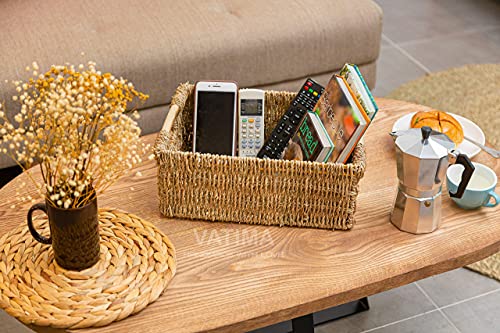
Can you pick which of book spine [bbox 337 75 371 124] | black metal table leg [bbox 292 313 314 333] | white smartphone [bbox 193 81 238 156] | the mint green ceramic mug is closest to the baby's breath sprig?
white smartphone [bbox 193 81 238 156]

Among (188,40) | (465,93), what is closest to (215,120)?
(188,40)

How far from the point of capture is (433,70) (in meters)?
2.97

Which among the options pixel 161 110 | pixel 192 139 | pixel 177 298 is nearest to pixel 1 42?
pixel 161 110

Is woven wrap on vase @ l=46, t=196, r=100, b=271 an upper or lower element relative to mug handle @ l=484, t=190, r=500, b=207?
upper

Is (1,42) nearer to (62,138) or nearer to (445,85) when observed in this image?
(62,138)

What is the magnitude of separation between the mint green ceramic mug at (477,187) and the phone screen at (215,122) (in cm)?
46

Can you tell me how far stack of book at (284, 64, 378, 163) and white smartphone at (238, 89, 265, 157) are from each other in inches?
4.9

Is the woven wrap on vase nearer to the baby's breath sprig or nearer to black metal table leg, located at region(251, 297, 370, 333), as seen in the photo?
the baby's breath sprig

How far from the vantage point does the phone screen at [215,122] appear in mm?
1468

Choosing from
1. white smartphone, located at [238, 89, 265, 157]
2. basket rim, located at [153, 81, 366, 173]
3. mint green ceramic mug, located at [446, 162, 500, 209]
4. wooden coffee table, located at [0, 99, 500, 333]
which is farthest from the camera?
white smartphone, located at [238, 89, 265, 157]

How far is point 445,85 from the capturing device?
2826 millimetres

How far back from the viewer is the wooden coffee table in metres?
1.17

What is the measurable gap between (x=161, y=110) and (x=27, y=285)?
98 cm

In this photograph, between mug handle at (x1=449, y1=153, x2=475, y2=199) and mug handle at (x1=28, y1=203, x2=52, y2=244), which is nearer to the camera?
mug handle at (x1=28, y1=203, x2=52, y2=244)
